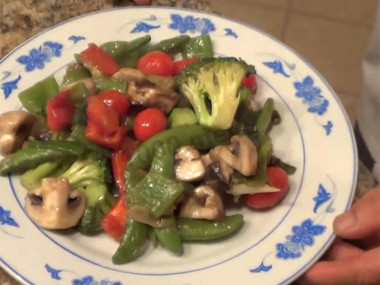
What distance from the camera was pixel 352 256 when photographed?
50.2 inches

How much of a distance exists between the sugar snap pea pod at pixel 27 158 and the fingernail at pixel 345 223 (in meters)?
0.55

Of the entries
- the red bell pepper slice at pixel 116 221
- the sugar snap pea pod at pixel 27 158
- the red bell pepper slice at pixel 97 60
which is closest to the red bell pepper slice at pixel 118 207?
the red bell pepper slice at pixel 116 221

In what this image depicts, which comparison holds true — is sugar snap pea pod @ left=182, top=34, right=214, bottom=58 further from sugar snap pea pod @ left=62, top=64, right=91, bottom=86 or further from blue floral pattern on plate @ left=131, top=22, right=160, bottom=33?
sugar snap pea pod @ left=62, top=64, right=91, bottom=86

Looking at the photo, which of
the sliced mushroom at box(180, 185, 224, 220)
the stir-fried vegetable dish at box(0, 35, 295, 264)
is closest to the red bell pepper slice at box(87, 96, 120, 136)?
the stir-fried vegetable dish at box(0, 35, 295, 264)

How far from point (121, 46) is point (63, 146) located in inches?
12.6

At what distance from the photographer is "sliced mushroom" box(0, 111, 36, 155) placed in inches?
51.5

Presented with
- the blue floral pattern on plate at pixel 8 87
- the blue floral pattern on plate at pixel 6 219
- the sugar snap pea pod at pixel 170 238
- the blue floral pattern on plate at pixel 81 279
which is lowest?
the blue floral pattern on plate at pixel 81 279

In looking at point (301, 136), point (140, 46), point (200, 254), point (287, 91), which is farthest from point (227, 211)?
point (140, 46)

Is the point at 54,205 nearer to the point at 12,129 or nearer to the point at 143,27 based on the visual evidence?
the point at 12,129

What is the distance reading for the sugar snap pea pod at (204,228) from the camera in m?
1.24

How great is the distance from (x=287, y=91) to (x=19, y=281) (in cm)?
73

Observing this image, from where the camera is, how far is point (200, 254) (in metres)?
1.25

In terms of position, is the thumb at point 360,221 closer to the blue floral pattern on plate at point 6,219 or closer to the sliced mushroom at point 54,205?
the sliced mushroom at point 54,205

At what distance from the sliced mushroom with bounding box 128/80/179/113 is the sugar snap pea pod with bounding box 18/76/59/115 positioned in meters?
0.18
